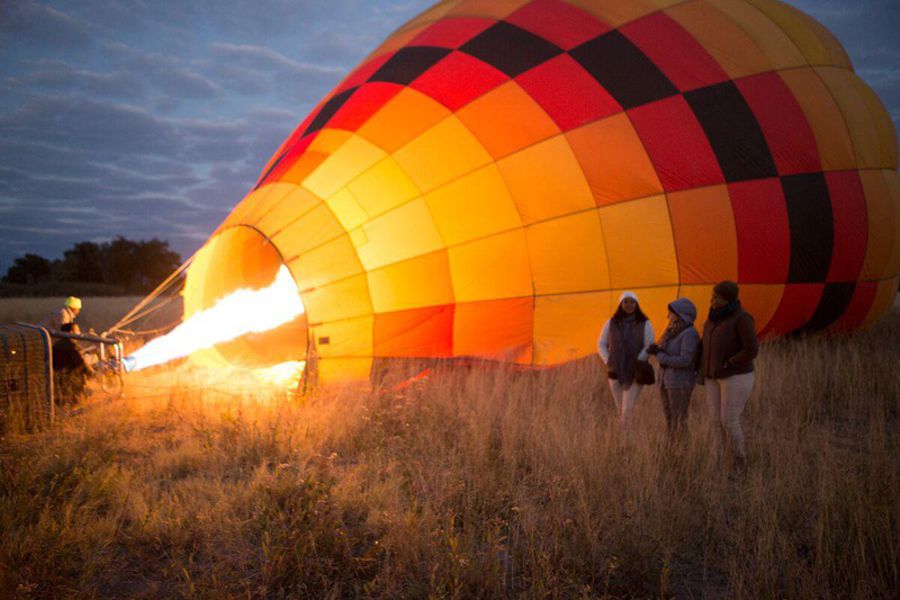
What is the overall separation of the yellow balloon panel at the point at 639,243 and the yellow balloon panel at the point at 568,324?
1.02 feet

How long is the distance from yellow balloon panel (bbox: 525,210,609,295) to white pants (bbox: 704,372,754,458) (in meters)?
1.97

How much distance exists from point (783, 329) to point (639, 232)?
8.70ft

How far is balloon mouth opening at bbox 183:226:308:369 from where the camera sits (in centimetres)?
708

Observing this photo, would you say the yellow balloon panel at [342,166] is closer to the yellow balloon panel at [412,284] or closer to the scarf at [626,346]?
the yellow balloon panel at [412,284]

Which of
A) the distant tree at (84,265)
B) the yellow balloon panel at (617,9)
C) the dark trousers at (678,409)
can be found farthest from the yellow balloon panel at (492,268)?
the distant tree at (84,265)

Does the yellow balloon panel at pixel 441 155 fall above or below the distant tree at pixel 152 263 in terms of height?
below

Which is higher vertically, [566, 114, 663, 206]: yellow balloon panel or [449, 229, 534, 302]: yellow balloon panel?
[566, 114, 663, 206]: yellow balloon panel

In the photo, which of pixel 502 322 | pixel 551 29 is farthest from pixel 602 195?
pixel 551 29

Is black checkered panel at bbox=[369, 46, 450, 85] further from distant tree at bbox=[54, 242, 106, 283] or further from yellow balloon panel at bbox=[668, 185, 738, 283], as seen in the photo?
distant tree at bbox=[54, 242, 106, 283]

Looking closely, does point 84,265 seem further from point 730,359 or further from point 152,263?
point 730,359

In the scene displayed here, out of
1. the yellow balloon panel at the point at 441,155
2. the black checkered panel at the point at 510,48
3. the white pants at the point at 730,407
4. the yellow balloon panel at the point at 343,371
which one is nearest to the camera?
the white pants at the point at 730,407

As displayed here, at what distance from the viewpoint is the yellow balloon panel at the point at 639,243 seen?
5.81 m

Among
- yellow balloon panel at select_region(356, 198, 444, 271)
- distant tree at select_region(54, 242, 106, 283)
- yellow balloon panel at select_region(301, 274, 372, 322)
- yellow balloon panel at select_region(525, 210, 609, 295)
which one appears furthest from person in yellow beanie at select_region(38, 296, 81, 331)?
distant tree at select_region(54, 242, 106, 283)

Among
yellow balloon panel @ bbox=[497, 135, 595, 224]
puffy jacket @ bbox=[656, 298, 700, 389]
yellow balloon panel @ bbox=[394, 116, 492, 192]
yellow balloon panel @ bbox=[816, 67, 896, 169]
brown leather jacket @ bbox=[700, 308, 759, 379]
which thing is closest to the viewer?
brown leather jacket @ bbox=[700, 308, 759, 379]
